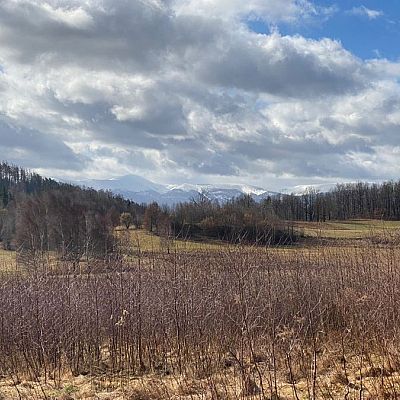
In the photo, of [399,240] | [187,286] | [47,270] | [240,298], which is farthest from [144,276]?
[399,240]

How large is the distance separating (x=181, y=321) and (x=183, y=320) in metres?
0.08

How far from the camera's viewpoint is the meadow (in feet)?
19.6

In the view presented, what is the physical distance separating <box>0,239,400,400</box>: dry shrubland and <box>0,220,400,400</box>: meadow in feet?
0.07

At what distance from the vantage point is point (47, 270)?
9.43 meters

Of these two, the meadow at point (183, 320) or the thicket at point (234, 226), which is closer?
the meadow at point (183, 320)

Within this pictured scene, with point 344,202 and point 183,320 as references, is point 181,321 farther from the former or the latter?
point 344,202

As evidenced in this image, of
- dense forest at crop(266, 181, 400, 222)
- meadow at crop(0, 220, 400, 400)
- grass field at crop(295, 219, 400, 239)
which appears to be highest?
dense forest at crop(266, 181, 400, 222)

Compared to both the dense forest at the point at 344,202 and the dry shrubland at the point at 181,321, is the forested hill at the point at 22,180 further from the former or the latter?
the dry shrubland at the point at 181,321

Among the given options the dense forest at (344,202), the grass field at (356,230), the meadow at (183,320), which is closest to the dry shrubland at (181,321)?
the meadow at (183,320)

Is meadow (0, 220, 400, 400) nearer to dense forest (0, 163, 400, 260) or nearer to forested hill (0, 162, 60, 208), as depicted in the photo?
dense forest (0, 163, 400, 260)

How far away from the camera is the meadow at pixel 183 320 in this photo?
5.98 m

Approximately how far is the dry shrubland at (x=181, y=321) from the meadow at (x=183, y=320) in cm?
2

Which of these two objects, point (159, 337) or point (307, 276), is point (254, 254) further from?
point (159, 337)

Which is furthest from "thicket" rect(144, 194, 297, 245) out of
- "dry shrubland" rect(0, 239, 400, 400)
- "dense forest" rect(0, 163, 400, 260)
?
"dry shrubland" rect(0, 239, 400, 400)
